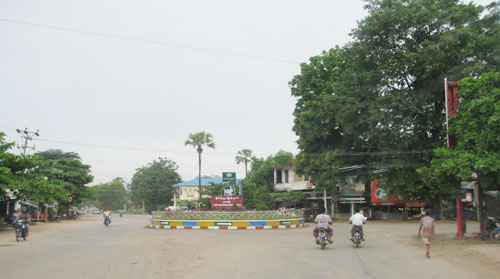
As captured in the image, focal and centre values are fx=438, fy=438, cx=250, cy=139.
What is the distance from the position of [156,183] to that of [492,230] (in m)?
71.2

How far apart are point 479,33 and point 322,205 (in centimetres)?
2433

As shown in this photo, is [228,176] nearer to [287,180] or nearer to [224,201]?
[224,201]

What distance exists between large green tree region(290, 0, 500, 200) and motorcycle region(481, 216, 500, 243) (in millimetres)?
12463

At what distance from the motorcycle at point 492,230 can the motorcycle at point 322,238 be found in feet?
20.6

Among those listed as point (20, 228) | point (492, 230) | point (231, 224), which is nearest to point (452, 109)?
point (492, 230)

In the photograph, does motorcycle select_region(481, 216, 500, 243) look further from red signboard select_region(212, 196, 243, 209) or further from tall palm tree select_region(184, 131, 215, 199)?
tall palm tree select_region(184, 131, 215, 199)

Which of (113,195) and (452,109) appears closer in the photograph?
(452,109)

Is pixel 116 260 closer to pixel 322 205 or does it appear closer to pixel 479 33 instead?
pixel 479 33

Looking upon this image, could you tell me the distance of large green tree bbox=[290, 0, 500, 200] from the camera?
27.8 metres

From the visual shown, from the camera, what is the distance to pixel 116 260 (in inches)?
478

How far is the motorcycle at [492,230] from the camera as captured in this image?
1605cm

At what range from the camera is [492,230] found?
16188mm

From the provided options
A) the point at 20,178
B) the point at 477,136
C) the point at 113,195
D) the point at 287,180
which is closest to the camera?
the point at 477,136

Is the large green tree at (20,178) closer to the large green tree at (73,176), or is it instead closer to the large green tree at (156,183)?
Result: the large green tree at (73,176)
